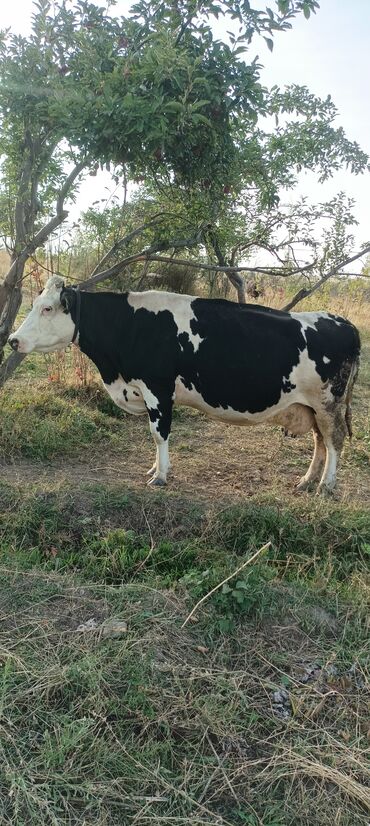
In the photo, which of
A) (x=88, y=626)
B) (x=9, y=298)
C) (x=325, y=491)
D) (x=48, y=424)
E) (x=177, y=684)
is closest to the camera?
(x=177, y=684)

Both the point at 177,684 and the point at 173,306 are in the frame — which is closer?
the point at 177,684

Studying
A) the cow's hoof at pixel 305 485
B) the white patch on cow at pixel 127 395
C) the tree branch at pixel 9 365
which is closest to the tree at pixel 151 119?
the tree branch at pixel 9 365

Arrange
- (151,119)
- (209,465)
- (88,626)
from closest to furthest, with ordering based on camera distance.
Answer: (88,626), (151,119), (209,465)

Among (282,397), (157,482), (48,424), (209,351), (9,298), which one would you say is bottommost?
(157,482)

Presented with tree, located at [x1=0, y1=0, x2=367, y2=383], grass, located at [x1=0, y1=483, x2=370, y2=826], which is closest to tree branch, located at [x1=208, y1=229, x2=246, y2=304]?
tree, located at [x1=0, y1=0, x2=367, y2=383]

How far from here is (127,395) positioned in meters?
6.04

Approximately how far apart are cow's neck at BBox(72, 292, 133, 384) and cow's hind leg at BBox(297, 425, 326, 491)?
82.3 inches

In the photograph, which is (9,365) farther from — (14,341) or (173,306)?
(173,306)

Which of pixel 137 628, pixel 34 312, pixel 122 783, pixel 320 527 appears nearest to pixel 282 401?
pixel 320 527

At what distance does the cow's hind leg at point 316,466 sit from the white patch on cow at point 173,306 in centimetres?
164

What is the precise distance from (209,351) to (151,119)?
2.06 metres

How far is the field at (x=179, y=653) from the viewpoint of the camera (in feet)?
8.09

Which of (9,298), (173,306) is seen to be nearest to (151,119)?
(173,306)

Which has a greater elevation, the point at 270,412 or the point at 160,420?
the point at 270,412
